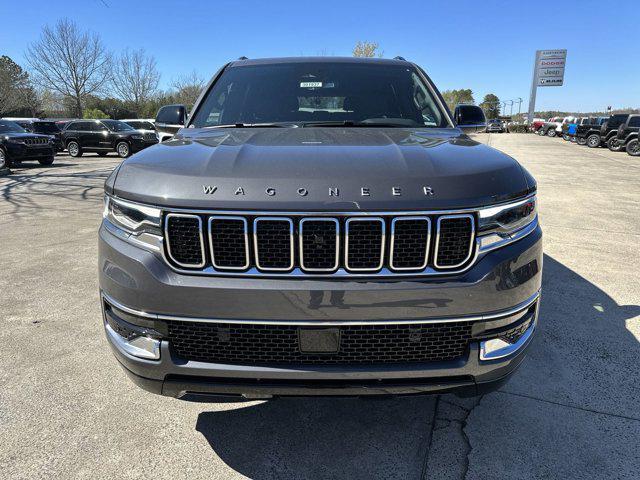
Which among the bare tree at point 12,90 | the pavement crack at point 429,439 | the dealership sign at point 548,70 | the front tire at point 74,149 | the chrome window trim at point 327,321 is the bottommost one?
the pavement crack at point 429,439

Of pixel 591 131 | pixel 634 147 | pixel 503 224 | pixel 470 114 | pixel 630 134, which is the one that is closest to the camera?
pixel 503 224

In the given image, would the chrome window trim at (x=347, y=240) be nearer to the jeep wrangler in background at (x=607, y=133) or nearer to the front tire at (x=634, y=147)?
the front tire at (x=634, y=147)

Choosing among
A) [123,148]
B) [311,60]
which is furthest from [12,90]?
[311,60]

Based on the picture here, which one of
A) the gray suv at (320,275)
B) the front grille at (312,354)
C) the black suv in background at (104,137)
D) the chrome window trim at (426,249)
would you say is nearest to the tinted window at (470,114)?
the gray suv at (320,275)

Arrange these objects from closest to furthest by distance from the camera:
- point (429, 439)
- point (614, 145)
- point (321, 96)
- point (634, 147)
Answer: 1. point (429, 439)
2. point (321, 96)
3. point (634, 147)
4. point (614, 145)

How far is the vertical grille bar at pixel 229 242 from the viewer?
180 cm

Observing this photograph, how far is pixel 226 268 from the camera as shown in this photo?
184 centimetres

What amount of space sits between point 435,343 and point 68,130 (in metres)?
23.1

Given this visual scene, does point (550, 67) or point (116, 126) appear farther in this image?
point (550, 67)

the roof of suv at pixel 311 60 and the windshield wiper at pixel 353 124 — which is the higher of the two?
the roof of suv at pixel 311 60

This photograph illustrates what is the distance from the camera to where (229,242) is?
5.98ft

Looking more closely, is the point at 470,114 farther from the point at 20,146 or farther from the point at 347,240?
the point at 20,146

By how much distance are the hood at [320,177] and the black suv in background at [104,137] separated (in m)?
19.4

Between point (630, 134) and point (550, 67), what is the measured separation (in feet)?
186
